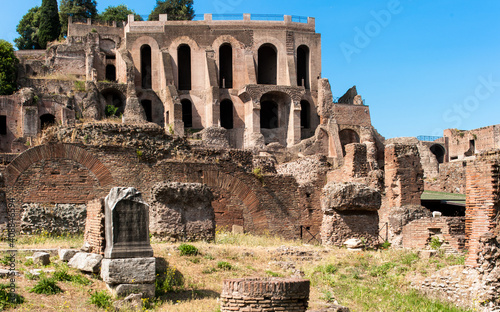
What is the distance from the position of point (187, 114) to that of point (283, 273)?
31.3 meters

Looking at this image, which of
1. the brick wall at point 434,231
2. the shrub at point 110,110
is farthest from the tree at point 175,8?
the brick wall at point 434,231

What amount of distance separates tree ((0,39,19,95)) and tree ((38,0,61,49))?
40.4 ft

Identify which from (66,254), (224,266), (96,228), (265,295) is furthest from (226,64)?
(265,295)

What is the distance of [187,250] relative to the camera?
12125 millimetres

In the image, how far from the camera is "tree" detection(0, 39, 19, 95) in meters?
38.9

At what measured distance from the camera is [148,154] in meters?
16.6

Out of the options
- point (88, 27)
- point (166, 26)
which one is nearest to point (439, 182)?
point (166, 26)

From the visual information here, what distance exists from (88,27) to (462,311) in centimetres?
4357

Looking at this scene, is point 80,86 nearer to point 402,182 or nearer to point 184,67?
point 184,67

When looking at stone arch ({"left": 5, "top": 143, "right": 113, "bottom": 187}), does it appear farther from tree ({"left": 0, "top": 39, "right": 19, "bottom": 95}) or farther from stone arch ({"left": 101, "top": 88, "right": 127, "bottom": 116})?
tree ({"left": 0, "top": 39, "right": 19, "bottom": 95})

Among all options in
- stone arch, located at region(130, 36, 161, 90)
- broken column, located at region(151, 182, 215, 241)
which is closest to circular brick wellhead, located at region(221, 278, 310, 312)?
broken column, located at region(151, 182, 215, 241)

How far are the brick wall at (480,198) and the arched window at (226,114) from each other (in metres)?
32.6

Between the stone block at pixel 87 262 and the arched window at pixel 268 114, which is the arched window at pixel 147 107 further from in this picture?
the stone block at pixel 87 262

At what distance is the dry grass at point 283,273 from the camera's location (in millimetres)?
9680
